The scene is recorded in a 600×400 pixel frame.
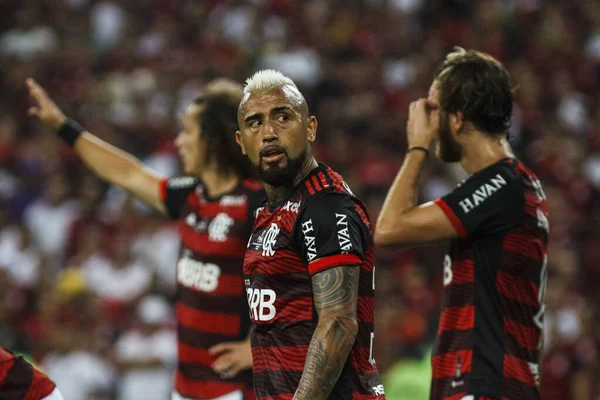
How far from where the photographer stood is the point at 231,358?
5094 millimetres

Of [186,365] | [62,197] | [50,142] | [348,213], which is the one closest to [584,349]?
[186,365]

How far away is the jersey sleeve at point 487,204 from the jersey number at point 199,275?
59.2 inches

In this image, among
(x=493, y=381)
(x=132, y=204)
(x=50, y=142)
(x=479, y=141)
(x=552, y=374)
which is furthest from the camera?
(x=50, y=142)

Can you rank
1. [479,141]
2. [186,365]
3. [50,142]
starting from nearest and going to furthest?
[479,141] < [186,365] < [50,142]

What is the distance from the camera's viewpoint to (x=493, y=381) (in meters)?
4.05

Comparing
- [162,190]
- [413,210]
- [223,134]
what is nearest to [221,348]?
[162,190]

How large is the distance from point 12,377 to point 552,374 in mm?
5565

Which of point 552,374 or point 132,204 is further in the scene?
point 132,204

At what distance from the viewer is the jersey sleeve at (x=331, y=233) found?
3385 millimetres

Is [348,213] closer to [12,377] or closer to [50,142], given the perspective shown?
[12,377]

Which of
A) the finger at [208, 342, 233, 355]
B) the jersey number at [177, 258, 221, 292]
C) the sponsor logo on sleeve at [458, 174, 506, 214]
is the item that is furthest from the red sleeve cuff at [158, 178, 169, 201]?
the sponsor logo on sleeve at [458, 174, 506, 214]

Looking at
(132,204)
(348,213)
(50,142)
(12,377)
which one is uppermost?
(50,142)

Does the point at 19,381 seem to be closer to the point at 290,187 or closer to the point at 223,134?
the point at 290,187

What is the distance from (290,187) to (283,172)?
0.09m
